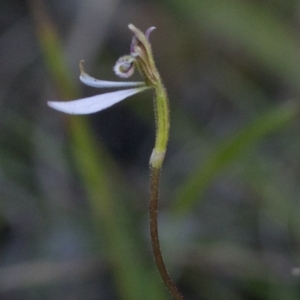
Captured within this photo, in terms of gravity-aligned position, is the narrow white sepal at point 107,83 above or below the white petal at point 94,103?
above

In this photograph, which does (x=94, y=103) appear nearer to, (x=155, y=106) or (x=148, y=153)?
(x=155, y=106)

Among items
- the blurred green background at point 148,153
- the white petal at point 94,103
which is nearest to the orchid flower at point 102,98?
the white petal at point 94,103

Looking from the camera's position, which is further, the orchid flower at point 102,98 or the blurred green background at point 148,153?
the blurred green background at point 148,153

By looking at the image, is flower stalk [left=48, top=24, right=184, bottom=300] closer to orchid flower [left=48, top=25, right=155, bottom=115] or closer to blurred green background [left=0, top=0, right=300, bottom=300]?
orchid flower [left=48, top=25, right=155, bottom=115]

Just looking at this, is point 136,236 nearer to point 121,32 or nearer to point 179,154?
point 179,154

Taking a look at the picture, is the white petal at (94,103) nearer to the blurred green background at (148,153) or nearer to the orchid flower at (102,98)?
the orchid flower at (102,98)

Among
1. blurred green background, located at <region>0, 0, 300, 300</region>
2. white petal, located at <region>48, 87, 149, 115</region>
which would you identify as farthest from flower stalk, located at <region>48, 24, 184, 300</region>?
blurred green background, located at <region>0, 0, 300, 300</region>

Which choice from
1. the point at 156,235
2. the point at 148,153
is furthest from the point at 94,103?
the point at 148,153

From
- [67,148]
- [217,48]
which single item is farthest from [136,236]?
[217,48]
